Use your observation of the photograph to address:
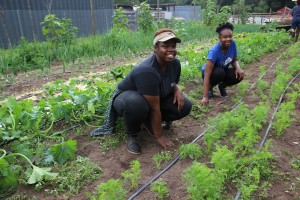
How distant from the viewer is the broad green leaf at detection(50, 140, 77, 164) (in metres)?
2.74

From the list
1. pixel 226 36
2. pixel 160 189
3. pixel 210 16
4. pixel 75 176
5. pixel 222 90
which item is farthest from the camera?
pixel 210 16

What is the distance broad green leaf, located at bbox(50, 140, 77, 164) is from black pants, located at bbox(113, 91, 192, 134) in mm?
565

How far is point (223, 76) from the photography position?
13.9 feet

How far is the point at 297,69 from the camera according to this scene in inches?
219

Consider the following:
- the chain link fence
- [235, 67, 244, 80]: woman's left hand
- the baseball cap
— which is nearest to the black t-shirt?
the baseball cap

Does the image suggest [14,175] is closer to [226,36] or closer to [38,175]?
[38,175]

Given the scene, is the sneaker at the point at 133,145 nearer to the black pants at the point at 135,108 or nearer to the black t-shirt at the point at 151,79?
the black pants at the point at 135,108

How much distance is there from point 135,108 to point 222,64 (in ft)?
6.70

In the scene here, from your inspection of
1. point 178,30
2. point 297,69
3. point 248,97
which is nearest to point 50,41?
point 178,30

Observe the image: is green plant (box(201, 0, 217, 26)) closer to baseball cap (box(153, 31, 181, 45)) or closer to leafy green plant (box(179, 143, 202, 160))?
Answer: baseball cap (box(153, 31, 181, 45))

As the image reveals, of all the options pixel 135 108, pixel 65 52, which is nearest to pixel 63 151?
pixel 135 108

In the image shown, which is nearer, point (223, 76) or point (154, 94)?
point (154, 94)

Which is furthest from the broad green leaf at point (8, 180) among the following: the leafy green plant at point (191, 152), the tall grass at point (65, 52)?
the tall grass at point (65, 52)

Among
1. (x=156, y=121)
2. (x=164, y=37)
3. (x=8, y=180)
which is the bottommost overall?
(x=8, y=180)
